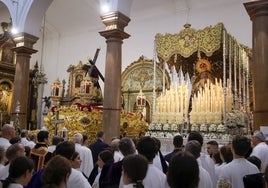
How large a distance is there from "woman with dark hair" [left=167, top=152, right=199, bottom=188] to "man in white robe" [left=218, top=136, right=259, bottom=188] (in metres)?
1.27

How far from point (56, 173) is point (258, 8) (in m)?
5.78

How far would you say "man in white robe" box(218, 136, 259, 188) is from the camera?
3.24 metres

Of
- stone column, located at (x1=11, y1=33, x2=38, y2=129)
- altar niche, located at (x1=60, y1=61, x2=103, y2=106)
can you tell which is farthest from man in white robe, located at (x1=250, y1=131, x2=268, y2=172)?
altar niche, located at (x1=60, y1=61, x2=103, y2=106)

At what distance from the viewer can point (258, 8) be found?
660 cm

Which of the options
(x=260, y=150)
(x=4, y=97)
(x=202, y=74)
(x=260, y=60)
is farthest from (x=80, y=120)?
(x=4, y=97)

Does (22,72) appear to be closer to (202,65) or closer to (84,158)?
(202,65)

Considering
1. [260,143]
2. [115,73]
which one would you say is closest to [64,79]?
[115,73]

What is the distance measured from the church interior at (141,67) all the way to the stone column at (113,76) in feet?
0.09

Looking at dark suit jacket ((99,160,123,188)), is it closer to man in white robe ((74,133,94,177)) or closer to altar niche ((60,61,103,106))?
man in white robe ((74,133,94,177))

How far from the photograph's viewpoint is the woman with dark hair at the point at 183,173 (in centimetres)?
209

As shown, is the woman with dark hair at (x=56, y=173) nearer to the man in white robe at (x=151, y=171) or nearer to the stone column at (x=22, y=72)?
the man in white robe at (x=151, y=171)

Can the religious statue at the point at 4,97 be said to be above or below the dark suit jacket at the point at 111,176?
above

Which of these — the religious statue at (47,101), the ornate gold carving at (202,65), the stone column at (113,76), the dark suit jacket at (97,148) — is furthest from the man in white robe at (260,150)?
the religious statue at (47,101)

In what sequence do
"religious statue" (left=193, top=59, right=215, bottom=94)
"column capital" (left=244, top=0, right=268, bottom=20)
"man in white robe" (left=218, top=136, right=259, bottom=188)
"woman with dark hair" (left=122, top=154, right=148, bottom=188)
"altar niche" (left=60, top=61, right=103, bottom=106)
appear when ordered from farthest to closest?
"altar niche" (left=60, top=61, right=103, bottom=106) < "religious statue" (left=193, top=59, right=215, bottom=94) < "column capital" (left=244, top=0, right=268, bottom=20) < "man in white robe" (left=218, top=136, right=259, bottom=188) < "woman with dark hair" (left=122, top=154, right=148, bottom=188)
